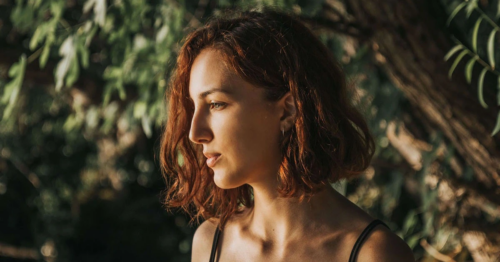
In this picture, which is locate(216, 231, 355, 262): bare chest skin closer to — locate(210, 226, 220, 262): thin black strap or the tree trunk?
locate(210, 226, 220, 262): thin black strap

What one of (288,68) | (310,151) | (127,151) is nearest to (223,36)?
(288,68)

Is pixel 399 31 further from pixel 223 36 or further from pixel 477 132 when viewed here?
pixel 223 36

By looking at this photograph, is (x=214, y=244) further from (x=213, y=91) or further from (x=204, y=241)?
(x=213, y=91)

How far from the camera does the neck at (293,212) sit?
1.30 meters

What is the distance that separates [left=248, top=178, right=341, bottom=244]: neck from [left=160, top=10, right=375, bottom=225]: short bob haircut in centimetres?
3

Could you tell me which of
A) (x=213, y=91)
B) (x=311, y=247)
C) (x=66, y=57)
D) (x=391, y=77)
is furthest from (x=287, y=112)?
(x=66, y=57)

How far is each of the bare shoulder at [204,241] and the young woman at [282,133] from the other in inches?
5.4

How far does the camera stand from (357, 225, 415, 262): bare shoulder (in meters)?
1.20

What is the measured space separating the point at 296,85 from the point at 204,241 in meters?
0.49

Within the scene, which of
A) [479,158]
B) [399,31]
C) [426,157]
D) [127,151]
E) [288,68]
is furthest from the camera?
[127,151]

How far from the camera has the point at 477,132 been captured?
1.78 m

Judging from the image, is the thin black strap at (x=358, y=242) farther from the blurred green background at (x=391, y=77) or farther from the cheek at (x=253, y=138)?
the blurred green background at (x=391, y=77)

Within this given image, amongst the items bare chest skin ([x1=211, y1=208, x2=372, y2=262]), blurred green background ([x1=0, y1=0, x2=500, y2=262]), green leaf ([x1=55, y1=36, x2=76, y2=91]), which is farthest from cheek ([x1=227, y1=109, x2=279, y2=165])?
green leaf ([x1=55, y1=36, x2=76, y2=91])

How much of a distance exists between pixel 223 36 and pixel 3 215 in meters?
3.83
